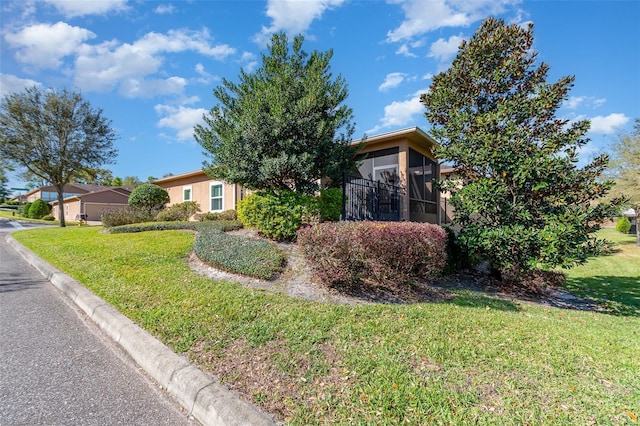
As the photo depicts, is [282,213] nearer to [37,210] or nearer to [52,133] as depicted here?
[52,133]

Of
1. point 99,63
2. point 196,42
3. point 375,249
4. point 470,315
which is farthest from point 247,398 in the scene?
point 99,63

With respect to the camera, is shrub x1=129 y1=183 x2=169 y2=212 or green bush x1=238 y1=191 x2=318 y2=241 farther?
shrub x1=129 y1=183 x2=169 y2=212

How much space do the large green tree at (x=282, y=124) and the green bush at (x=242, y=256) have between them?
1895mm

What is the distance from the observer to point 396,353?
9.86 ft

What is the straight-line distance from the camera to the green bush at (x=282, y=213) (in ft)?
24.5

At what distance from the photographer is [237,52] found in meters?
8.66

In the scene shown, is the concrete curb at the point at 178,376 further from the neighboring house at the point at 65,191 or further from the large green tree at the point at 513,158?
the neighboring house at the point at 65,191

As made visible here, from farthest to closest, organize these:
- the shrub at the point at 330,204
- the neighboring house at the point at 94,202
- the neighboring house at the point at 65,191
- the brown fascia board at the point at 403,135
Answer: the neighboring house at the point at 65,191 < the neighboring house at the point at 94,202 < the brown fascia board at the point at 403,135 < the shrub at the point at 330,204

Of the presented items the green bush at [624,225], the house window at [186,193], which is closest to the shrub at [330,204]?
the house window at [186,193]

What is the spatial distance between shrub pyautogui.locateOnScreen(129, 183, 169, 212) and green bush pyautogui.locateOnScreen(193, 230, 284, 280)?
414 inches

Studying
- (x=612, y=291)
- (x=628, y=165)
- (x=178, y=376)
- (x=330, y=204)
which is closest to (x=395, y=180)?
(x=330, y=204)

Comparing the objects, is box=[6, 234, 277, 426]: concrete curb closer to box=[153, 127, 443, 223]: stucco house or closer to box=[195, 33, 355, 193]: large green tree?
box=[195, 33, 355, 193]: large green tree

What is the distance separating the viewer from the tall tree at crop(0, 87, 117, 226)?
17703 millimetres

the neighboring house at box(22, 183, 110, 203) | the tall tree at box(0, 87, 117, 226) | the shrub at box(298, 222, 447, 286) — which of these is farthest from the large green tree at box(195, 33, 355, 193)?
the neighboring house at box(22, 183, 110, 203)
